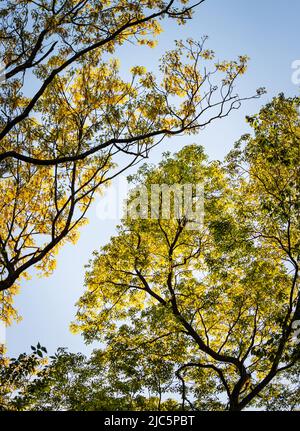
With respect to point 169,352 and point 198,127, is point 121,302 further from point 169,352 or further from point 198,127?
point 198,127

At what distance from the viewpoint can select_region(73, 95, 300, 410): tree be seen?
1161 cm

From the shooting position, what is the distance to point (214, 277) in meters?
13.4

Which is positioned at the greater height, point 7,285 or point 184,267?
point 184,267

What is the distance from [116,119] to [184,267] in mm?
6050

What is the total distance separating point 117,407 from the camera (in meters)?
13.0

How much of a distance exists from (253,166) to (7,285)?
25.6ft

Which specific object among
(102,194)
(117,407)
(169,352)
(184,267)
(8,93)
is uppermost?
(8,93)

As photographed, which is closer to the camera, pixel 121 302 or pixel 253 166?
pixel 253 166

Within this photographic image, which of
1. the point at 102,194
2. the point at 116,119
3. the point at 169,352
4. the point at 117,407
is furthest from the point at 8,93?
the point at 117,407

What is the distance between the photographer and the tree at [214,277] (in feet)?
38.1

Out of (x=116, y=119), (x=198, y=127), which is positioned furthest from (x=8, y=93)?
(x=198, y=127)
